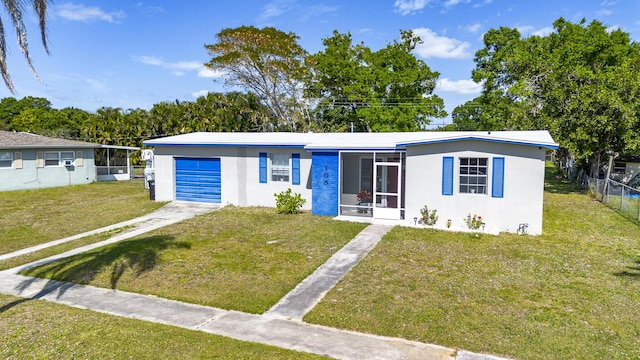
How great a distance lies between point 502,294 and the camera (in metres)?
8.25

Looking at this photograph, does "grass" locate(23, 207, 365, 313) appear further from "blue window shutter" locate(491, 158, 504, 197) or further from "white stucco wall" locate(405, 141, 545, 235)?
"blue window shutter" locate(491, 158, 504, 197)

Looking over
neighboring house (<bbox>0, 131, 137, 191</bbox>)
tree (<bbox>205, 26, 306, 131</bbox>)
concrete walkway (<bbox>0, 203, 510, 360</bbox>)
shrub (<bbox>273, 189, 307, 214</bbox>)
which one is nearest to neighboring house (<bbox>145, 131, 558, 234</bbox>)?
shrub (<bbox>273, 189, 307, 214</bbox>)

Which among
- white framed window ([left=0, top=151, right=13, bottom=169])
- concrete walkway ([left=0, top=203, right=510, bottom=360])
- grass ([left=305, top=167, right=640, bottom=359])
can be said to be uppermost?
white framed window ([left=0, top=151, right=13, bottom=169])

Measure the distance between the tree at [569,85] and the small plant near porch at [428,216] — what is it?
1297cm

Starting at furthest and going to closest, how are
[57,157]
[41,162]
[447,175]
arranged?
[57,157] → [41,162] → [447,175]

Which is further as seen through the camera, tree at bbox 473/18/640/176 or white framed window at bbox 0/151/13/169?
white framed window at bbox 0/151/13/169

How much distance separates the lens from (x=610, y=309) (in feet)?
24.6

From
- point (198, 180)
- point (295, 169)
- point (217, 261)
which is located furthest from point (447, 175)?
point (198, 180)

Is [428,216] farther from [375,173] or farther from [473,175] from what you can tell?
[375,173]

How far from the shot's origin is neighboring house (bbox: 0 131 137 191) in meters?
22.9

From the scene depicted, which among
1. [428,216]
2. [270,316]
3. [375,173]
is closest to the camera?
[270,316]

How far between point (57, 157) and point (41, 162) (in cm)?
108

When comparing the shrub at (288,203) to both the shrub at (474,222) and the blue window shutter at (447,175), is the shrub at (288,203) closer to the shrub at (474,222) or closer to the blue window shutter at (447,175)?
the blue window shutter at (447,175)

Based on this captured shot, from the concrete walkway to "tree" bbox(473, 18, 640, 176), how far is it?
1826 cm
